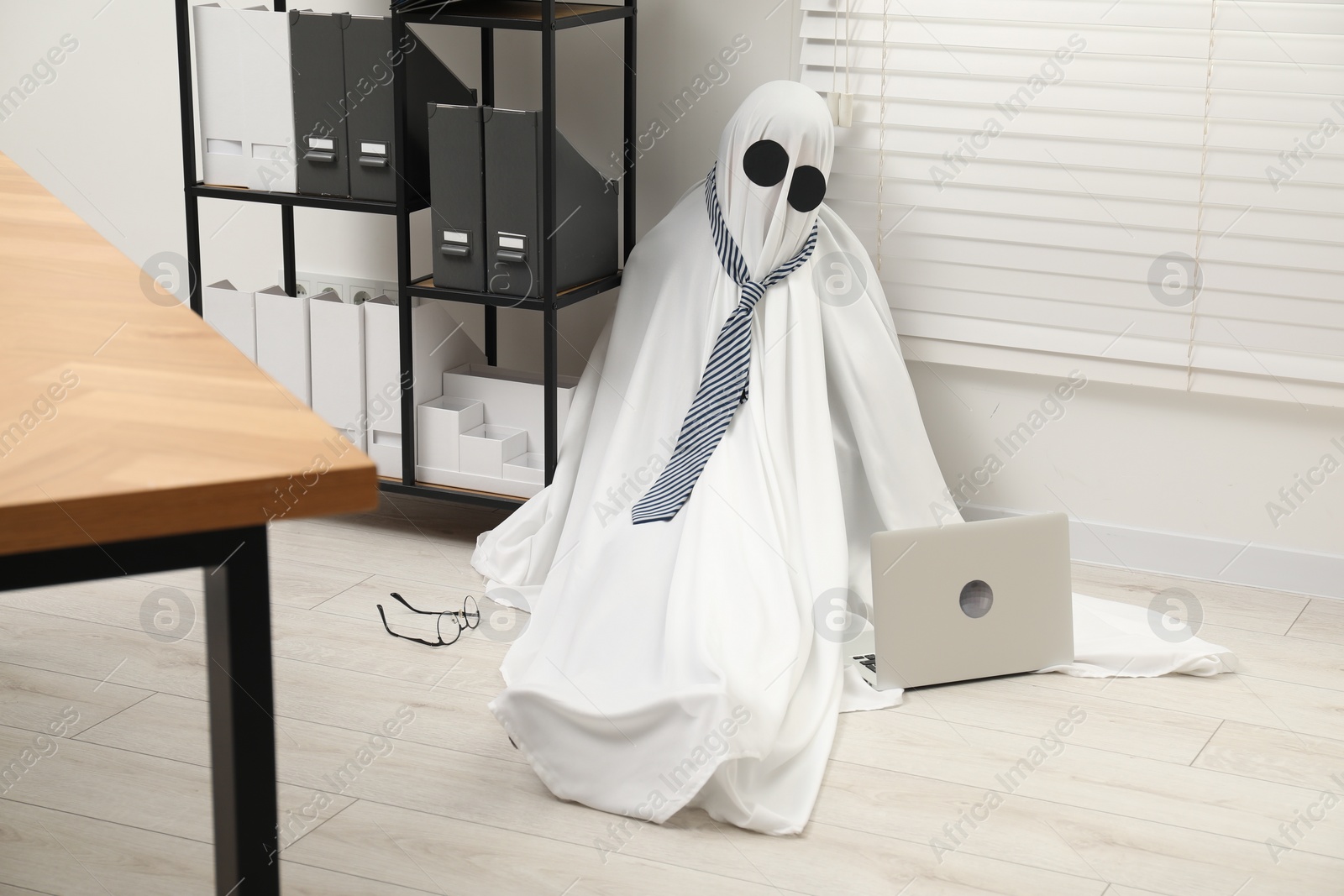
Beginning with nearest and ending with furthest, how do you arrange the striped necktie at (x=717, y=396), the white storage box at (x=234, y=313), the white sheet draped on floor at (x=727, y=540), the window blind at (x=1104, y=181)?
the white sheet draped on floor at (x=727, y=540) < the striped necktie at (x=717, y=396) < the window blind at (x=1104, y=181) < the white storage box at (x=234, y=313)

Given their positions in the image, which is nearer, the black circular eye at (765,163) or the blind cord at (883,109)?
the black circular eye at (765,163)

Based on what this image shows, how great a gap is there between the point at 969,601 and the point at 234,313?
1.65 metres

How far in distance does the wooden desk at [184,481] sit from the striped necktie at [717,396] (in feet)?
4.25

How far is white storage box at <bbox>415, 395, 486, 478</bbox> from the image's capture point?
2.65m

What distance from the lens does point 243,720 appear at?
778 mm

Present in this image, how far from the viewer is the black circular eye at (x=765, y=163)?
225 centimetres

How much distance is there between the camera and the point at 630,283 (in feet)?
8.31

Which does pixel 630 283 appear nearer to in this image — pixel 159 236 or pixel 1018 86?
pixel 1018 86

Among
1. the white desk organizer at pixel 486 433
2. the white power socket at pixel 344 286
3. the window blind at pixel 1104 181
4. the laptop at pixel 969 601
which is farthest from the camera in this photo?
the white power socket at pixel 344 286

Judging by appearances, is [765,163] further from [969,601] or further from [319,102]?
[319,102]

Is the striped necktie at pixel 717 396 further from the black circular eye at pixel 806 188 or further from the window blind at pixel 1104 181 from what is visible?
the window blind at pixel 1104 181

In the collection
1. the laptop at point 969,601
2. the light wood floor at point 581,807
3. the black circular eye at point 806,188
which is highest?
the black circular eye at point 806,188

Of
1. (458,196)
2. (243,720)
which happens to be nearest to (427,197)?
(458,196)

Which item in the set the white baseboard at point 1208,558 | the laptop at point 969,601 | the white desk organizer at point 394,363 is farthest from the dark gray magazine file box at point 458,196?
the white baseboard at point 1208,558
